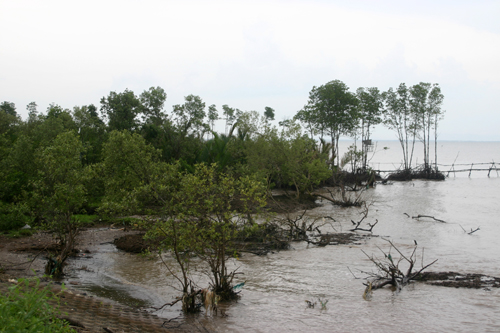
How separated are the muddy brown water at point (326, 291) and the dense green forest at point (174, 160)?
949mm

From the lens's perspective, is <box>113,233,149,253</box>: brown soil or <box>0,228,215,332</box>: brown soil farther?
<box>113,233,149,253</box>: brown soil

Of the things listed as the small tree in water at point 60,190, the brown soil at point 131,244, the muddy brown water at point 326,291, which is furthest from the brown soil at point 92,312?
the brown soil at point 131,244

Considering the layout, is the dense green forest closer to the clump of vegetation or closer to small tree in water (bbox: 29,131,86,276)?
small tree in water (bbox: 29,131,86,276)

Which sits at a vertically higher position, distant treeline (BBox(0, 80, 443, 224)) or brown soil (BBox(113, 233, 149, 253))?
distant treeline (BBox(0, 80, 443, 224))

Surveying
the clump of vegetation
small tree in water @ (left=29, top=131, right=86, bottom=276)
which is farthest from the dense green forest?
the clump of vegetation

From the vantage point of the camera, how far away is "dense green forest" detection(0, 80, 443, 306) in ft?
25.7

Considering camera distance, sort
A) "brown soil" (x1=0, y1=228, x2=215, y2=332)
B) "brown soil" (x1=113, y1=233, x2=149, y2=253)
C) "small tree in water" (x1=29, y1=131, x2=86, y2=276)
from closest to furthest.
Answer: "brown soil" (x1=0, y1=228, x2=215, y2=332) → "small tree in water" (x1=29, y1=131, x2=86, y2=276) → "brown soil" (x1=113, y1=233, x2=149, y2=253)

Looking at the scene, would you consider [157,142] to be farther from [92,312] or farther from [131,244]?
[92,312]

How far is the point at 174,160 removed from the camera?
18.9m

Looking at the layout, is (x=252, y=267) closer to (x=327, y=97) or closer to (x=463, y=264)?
(x=463, y=264)

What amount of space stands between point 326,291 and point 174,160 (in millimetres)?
11345

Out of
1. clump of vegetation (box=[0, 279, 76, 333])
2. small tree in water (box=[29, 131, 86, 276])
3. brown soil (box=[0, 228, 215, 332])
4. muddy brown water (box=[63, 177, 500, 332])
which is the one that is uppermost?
small tree in water (box=[29, 131, 86, 276])

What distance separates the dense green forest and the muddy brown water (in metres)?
0.95

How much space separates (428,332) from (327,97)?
3697cm
